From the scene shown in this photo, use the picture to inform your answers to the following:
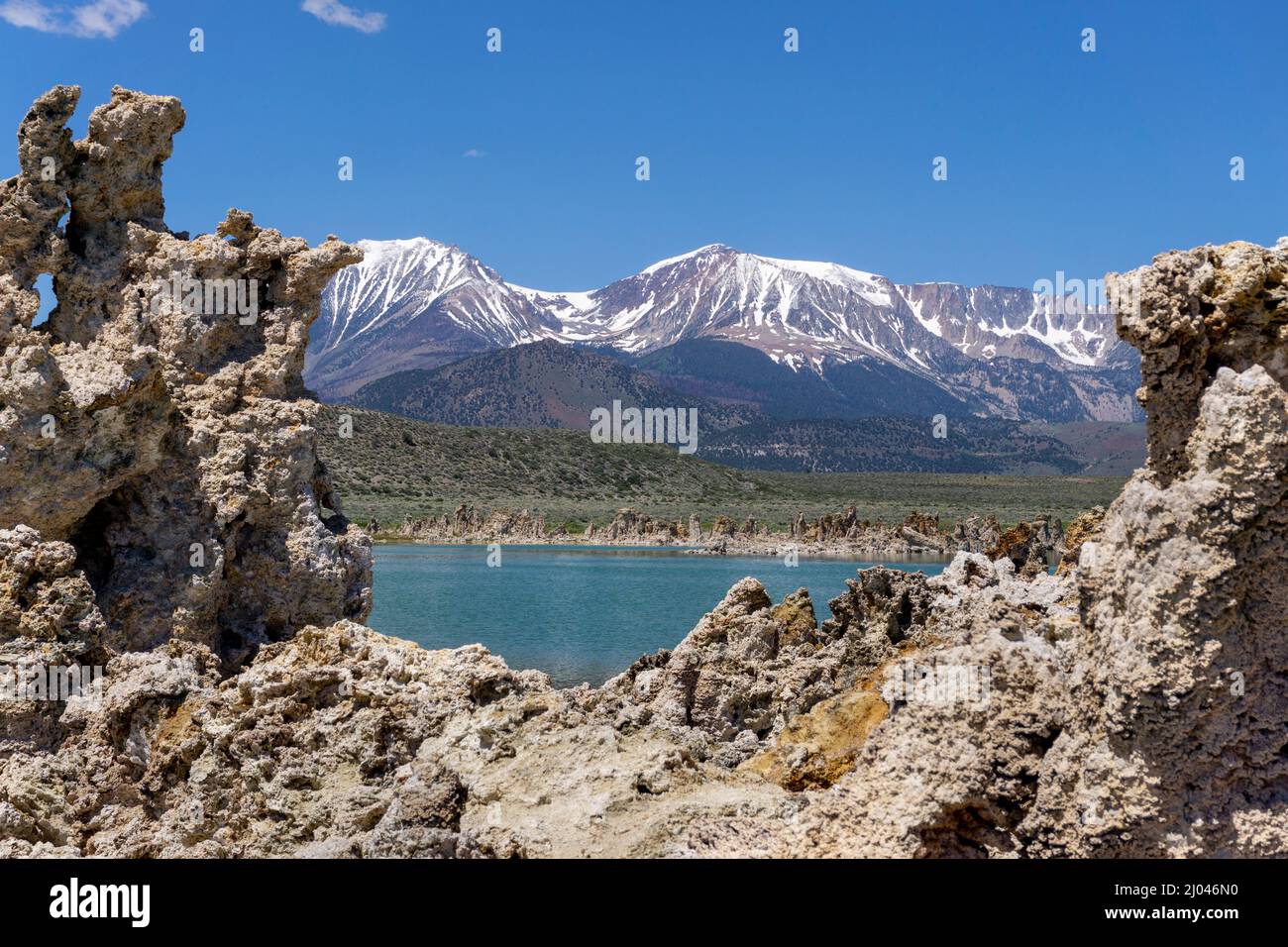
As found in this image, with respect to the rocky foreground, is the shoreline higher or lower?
lower

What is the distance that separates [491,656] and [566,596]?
28236 mm

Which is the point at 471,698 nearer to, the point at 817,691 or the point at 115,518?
the point at 817,691

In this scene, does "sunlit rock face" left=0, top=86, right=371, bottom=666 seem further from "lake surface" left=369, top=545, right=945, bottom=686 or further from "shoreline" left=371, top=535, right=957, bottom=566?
"shoreline" left=371, top=535, right=957, bottom=566

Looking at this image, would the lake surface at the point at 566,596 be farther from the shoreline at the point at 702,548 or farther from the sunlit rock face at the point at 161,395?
the sunlit rock face at the point at 161,395

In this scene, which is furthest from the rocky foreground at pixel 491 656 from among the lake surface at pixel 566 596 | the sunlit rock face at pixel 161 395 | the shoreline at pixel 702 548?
the shoreline at pixel 702 548

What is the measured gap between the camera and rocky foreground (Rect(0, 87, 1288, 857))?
16.0 feet

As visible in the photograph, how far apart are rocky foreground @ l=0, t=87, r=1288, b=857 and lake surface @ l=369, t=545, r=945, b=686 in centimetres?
694

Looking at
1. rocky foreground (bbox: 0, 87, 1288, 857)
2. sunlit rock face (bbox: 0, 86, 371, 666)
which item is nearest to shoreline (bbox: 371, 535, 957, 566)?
rocky foreground (bbox: 0, 87, 1288, 857)

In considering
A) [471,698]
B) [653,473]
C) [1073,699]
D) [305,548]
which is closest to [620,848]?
[1073,699]

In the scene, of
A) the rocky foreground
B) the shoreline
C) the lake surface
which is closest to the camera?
the rocky foreground

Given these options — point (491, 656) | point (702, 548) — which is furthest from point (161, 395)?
point (702, 548)

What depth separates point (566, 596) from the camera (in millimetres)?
37375

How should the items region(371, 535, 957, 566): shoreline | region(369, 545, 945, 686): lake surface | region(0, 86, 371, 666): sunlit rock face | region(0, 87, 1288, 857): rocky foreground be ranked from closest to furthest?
region(0, 87, 1288, 857): rocky foreground, region(0, 86, 371, 666): sunlit rock face, region(369, 545, 945, 686): lake surface, region(371, 535, 957, 566): shoreline

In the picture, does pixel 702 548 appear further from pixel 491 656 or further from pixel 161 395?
pixel 161 395
